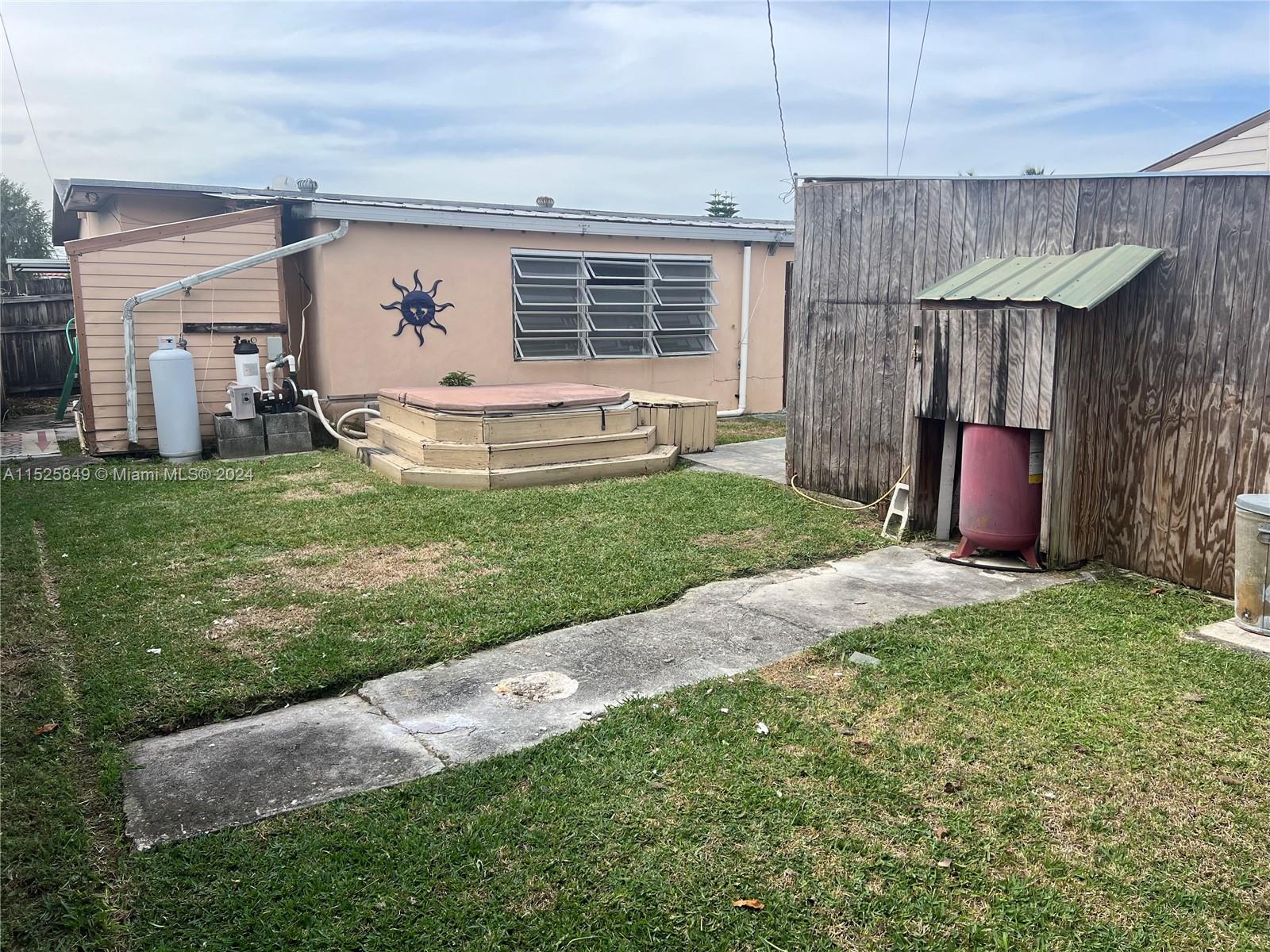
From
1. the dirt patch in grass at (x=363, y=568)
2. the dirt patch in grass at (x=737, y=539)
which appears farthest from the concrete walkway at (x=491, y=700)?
the dirt patch in grass at (x=363, y=568)

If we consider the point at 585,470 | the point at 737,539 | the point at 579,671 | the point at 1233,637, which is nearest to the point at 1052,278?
the point at 1233,637

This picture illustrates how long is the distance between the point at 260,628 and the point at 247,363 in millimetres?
6186

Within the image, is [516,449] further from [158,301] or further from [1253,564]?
[1253,564]

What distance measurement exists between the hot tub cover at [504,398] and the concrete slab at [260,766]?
482cm

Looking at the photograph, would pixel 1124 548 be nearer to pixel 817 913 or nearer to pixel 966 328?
pixel 966 328

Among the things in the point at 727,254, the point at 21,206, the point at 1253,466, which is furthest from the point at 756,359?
the point at 21,206

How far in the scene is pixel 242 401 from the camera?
10.1 meters

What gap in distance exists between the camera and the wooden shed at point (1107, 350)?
214 inches

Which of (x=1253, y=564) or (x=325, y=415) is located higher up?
(x=325, y=415)

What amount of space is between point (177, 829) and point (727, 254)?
1191 cm

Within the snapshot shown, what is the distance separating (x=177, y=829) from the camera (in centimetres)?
306

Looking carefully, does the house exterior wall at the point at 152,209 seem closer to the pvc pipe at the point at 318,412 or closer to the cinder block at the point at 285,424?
the pvc pipe at the point at 318,412

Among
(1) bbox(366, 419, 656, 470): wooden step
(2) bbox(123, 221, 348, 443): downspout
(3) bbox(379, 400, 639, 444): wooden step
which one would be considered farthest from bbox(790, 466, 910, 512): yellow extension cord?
(2) bbox(123, 221, 348, 443): downspout

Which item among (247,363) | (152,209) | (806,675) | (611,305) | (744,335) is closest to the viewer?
(806,675)
